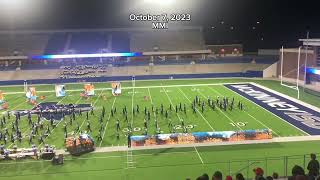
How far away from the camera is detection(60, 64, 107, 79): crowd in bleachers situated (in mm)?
46750

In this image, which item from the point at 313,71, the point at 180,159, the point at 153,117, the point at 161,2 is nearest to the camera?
the point at 180,159

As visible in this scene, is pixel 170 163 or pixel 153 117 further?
pixel 153 117

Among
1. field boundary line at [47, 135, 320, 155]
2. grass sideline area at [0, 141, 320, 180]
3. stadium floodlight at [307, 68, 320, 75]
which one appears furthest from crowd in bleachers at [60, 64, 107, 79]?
grass sideline area at [0, 141, 320, 180]

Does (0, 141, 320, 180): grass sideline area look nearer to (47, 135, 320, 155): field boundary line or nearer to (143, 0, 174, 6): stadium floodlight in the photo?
(47, 135, 320, 155): field boundary line

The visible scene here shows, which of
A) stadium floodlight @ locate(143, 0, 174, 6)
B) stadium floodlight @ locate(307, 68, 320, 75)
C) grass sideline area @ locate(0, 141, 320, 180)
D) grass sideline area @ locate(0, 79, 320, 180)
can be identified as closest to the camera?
grass sideline area @ locate(0, 141, 320, 180)

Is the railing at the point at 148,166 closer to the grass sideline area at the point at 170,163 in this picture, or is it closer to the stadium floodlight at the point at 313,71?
the grass sideline area at the point at 170,163

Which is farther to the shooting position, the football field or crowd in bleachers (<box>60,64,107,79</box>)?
crowd in bleachers (<box>60,64,107,79</box>)

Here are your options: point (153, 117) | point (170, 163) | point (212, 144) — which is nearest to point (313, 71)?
point (153, 117)

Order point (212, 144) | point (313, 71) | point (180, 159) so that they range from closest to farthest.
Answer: point (180, 159)
point (212, 144)
point (313, 71)

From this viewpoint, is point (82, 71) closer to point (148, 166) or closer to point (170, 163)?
point (170, 163)

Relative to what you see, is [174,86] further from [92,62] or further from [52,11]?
[52,11]

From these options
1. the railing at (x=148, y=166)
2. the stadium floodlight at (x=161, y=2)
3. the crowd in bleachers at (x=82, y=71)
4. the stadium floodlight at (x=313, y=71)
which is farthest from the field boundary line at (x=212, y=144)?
the stadium floodlight at (x=161, y=2)

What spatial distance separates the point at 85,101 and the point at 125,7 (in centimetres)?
2323

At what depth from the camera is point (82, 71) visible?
47656 millimetres
